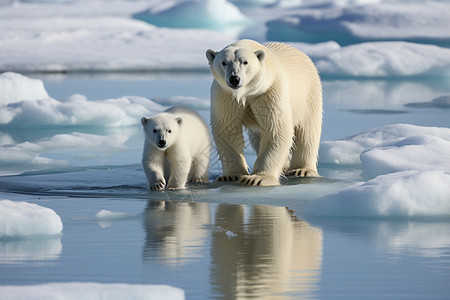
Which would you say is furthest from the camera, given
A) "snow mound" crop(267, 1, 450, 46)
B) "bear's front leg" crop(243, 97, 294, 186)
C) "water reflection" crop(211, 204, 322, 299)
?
"snow mound" crop(267, 1, 450, 46)

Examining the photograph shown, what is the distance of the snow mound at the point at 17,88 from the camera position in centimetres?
1123

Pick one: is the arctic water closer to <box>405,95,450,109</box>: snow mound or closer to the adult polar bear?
the adult polar bear

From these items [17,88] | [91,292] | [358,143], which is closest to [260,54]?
[358,143]

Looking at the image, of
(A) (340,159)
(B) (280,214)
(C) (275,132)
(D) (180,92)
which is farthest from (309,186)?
(D) (180,92)

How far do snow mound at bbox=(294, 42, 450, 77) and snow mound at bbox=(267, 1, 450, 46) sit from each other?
420 centimetres

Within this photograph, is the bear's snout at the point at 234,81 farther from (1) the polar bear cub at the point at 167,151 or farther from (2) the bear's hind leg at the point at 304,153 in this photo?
(2) the bear's hind leg at the point at 304,153

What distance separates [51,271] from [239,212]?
1498 mm

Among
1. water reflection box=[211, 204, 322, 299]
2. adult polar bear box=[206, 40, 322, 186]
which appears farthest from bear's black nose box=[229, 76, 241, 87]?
water reflection box=[211, 204, 322, 299]

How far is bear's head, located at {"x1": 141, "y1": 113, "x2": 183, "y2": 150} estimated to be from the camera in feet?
17.1

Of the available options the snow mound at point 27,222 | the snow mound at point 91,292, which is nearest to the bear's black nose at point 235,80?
the snow mound at point 27,222

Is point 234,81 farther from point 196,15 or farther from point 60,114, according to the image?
point 196,15

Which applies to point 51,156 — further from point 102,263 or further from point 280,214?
A: point 102,263

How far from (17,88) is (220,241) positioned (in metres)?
8.02

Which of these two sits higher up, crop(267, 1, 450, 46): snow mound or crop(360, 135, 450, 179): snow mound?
crop(267, 1, 450, 46): snow mound
